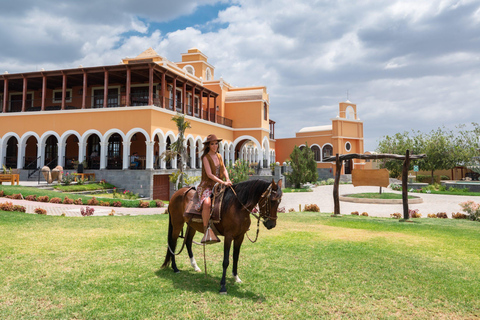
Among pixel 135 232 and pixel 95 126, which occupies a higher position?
pixel 95 126

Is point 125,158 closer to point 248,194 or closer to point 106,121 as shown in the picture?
point 106,121

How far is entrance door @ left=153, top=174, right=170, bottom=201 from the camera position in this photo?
867 inches

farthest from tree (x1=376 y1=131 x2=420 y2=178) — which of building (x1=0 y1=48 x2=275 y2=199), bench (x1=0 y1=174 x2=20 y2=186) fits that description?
bench (x1=0 y1=174 x2=20 y2=186)

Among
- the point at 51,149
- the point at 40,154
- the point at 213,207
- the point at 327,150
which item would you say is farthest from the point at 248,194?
the point at 327,150

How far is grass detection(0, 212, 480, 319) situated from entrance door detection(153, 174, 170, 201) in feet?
42.8

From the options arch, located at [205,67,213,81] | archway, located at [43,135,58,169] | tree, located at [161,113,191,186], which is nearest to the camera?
tree, located at [161,113,191,186]

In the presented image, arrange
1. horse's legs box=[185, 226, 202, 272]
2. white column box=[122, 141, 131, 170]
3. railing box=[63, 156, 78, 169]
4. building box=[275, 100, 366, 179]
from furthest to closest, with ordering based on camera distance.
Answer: building box=[275, 100, 366, 179]
railing box=[63, 156, 78, 169]
white column box=[122, 141, 131, 170]
horse's legs box=[185, 226, 202, 272]

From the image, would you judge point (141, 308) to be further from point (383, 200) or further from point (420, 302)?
point (383, 200)

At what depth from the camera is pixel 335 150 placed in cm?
4119

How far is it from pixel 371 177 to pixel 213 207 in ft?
35.8

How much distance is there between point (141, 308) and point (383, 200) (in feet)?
60.7

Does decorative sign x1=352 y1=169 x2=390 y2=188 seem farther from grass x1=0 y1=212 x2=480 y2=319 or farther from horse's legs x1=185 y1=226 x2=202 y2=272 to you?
horse's legs x1=185 y1=226 x2=202 y2=272

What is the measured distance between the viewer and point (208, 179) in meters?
5.14

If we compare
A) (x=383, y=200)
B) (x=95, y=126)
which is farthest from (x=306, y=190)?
(x=95, y=126)
